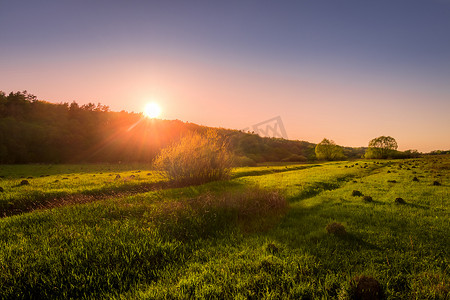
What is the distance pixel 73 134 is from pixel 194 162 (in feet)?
165

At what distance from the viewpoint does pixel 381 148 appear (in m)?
62.4

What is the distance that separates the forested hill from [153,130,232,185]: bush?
Result: 22513 mm

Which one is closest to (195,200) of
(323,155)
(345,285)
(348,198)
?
(345,285)

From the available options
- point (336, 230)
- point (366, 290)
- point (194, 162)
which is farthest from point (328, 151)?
point (366, 290)

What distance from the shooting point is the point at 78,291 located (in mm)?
4102

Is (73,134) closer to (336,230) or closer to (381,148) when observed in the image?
(336,230)

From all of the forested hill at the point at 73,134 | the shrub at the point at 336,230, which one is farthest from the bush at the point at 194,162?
the forested hill at the point at 73,134

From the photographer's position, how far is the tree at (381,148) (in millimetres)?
60875

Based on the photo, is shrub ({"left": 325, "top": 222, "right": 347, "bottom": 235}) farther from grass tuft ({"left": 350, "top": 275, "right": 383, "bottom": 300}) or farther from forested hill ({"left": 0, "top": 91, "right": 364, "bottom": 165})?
forested hill ({"left": 0, "top": 91, "right": 364, "bottom": 165})

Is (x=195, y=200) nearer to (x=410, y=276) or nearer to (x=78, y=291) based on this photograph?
(x=78, y=291)

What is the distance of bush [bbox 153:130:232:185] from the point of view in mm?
17250

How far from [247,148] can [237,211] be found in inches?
3045

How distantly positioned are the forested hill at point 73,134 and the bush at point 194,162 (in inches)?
886

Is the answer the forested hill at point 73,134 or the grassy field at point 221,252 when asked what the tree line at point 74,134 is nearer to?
the forested hill at point 73,134
